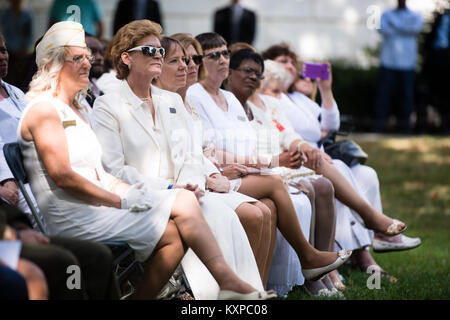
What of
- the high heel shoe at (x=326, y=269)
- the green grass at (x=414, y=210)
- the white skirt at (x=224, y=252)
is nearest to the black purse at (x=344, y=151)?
the green grass at (x=414, y=210)

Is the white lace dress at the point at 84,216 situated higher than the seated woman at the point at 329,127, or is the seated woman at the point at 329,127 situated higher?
the white lace dress at the point at 84,216

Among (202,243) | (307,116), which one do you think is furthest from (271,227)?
(307,116)

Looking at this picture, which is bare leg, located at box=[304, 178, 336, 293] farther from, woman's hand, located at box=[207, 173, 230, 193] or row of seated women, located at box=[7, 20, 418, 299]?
woman's hand, located at box=[207, 173, 230, 193]

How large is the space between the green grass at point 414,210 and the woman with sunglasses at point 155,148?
65.3 inches

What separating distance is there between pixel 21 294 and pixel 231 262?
4.97 ft

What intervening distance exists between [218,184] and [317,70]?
250 centimetres

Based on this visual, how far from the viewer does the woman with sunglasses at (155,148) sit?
4.00 metres

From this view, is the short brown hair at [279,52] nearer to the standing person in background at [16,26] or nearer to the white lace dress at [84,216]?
the white lace dress at [84,216]

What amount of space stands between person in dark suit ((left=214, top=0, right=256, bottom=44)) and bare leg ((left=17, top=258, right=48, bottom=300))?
332 inches

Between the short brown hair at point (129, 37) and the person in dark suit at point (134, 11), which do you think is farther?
the person in dark suit at point (134, 11)

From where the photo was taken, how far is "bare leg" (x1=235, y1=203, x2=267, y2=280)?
15.3 ft

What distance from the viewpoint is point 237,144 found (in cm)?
569
